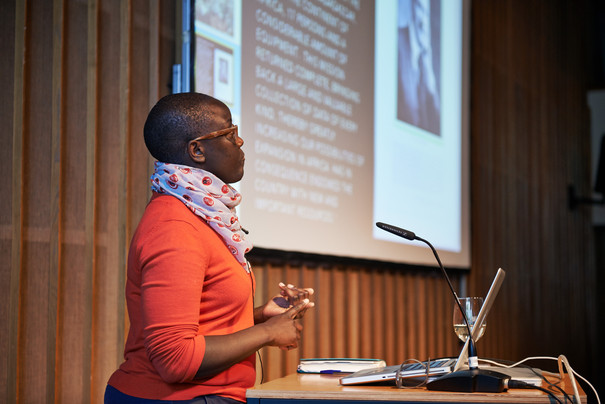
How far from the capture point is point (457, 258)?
414 cm

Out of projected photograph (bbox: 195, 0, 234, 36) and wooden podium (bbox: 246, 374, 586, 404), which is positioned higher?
projected photograph (bbox: 195, 0, 234, 36)

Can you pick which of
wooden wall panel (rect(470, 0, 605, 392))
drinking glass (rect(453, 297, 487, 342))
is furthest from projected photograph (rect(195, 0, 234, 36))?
wooden wall panel (rect(470, 0, 605, 392))

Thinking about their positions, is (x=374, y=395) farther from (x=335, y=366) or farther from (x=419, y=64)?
(x=419, y=64)

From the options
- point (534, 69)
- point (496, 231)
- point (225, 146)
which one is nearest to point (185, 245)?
point (225, 146)

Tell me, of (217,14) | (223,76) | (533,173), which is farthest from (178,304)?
(533,173)

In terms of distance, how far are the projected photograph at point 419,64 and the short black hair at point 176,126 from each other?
2132 millimetres

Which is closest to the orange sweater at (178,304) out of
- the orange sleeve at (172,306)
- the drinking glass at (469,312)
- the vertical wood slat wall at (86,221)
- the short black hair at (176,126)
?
the orange sleeve at (172,306)

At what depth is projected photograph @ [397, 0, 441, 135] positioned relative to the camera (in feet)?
12.1

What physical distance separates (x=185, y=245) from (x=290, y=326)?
0.96ft

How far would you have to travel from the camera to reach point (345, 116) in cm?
325

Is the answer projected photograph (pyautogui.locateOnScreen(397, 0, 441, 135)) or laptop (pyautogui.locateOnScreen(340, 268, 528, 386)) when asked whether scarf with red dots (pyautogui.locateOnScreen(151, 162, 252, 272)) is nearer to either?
laptop (pyautogui.locateOnScreen(340, 268, 528, 386))

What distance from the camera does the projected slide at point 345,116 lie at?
2.69 m

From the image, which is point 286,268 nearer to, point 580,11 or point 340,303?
point 340,303

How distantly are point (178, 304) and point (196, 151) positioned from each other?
38 centimetres
